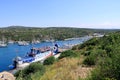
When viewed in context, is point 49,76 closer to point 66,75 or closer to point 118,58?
point 66,75

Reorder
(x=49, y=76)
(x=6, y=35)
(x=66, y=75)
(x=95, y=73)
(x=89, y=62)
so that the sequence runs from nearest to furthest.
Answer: (x=95, y=73) → (x=66, y=75) → (x=49, y=76) → (x=89, y=62) → (x=6, y=35)

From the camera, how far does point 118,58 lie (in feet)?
20.5

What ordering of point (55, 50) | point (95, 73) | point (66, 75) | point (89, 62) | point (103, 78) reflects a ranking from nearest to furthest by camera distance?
point (103, 78) < point (95, 73) < point (66, 75) < point (89, 62) < point (55, 50)

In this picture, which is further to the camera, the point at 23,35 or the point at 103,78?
the point at 23,35

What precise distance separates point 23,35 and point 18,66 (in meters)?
121

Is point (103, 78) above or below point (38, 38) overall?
above

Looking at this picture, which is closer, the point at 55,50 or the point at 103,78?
the point at 103,78

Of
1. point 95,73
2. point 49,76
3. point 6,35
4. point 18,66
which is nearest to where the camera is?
point 95,73

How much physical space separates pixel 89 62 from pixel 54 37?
162 meters

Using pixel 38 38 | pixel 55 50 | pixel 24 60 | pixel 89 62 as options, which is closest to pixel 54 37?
pixel 38 38

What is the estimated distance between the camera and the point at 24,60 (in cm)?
5825

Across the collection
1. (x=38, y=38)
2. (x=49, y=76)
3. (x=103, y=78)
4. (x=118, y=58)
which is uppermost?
(x=118, y=58)

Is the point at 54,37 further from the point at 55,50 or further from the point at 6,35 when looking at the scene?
the point at 55,50

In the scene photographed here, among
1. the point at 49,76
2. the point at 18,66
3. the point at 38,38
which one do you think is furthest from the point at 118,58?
the point at 38,38
